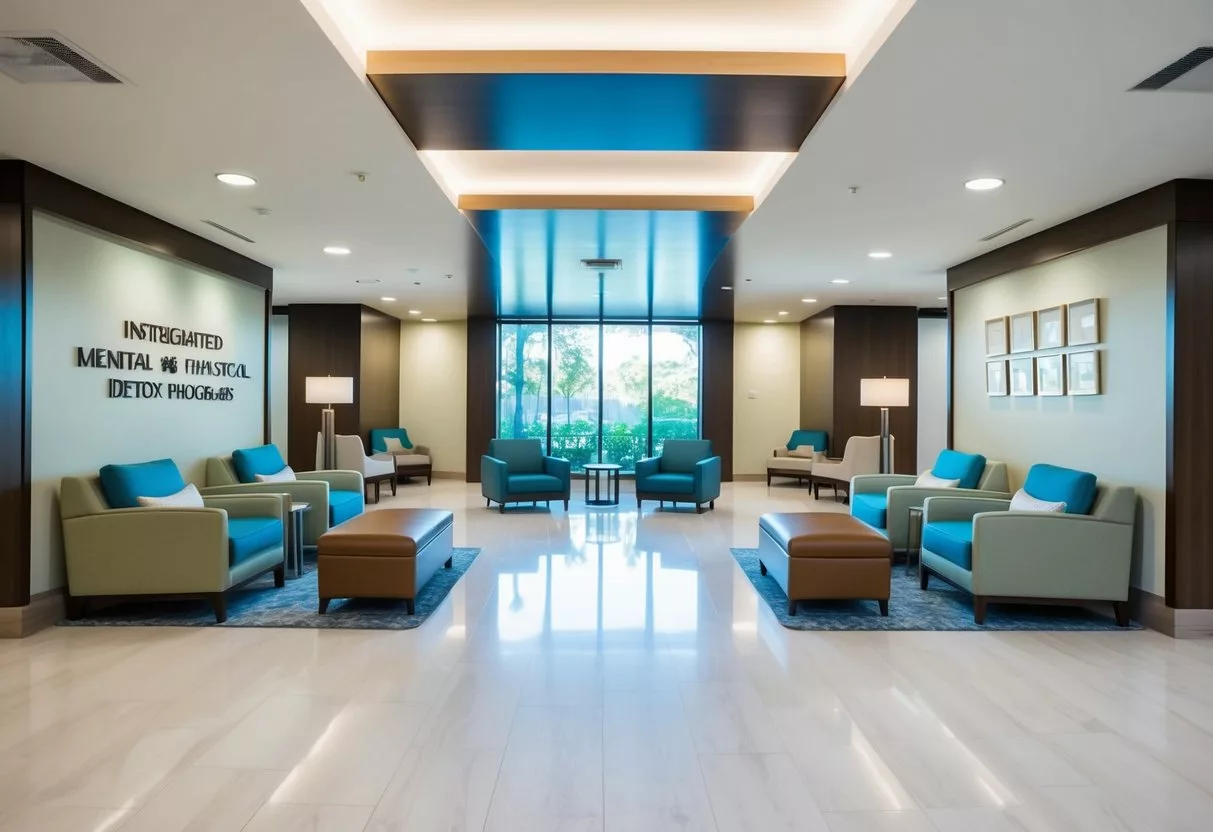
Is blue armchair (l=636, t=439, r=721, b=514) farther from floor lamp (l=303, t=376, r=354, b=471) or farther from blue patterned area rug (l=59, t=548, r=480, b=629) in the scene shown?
blue patterned area rug (l=59, t=548, r=480, b=629)

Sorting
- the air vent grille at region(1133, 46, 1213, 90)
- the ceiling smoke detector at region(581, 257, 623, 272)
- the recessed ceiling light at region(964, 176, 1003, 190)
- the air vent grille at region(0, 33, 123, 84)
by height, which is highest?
the ceiling smoke detector at region(581, 257, 623, 272)

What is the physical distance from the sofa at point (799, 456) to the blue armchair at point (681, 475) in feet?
7.65

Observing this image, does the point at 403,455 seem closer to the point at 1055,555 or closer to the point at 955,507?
the point at 955,507

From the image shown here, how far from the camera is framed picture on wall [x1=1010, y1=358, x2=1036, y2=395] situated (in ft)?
19.3

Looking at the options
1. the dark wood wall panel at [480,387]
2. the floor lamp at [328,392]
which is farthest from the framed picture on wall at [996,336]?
the dark wood wall panel at [480,387]

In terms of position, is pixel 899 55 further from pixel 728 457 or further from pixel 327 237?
pixel 728 457

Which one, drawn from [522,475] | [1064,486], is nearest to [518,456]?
[522,475]

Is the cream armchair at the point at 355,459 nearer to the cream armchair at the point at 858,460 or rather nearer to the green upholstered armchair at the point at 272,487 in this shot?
the green upholstered armchair at the point at 272,487

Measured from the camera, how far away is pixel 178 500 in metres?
5.02

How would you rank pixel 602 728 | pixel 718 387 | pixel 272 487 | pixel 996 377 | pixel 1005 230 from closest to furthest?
pixel 602 728 < pixel 1005 230 < pixel 272 487 < pixel 996 377 < pixel 718 387

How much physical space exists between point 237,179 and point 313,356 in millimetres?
6930

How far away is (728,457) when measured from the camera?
12.0 metres

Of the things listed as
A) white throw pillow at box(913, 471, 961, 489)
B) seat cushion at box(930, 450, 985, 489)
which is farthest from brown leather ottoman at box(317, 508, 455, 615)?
seat cushion at box(930, 450, 985, 489)

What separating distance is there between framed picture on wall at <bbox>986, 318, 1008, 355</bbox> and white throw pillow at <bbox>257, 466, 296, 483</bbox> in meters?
6.37
